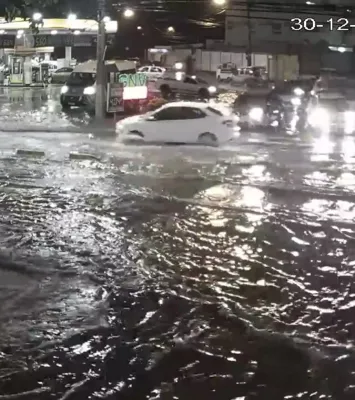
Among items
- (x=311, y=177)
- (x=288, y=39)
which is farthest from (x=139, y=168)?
(x=288, y=39)

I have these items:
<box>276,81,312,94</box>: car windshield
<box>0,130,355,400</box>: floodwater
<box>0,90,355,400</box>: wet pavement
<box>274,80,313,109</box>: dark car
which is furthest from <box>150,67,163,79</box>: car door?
<box>0,130,355,400</box>: floodwater

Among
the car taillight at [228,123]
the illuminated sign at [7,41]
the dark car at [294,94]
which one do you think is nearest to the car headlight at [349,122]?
the dark car at [294,94]

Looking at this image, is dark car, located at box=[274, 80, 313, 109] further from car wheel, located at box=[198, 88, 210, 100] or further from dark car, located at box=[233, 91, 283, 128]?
car wheel, located at box=[198, 88, 210, 100]

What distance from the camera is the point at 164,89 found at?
43.6m

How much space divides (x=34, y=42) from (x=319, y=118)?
2174 centimetres

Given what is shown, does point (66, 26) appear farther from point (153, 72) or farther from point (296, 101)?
point (296, 101)

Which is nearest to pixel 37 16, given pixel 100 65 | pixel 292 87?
pixel 100 65

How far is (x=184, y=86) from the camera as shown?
43312 mm

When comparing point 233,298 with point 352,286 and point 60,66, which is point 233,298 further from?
point 60,66

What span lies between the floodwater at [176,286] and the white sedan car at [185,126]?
5.92 m

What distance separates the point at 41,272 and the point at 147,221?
134 inches

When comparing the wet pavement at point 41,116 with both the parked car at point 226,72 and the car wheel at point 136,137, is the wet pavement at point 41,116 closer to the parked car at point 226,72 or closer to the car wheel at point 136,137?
the car wheel at point 136,137

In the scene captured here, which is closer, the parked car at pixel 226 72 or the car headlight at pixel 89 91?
the car headlight at pixel 89 91

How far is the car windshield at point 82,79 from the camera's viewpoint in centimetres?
3497
